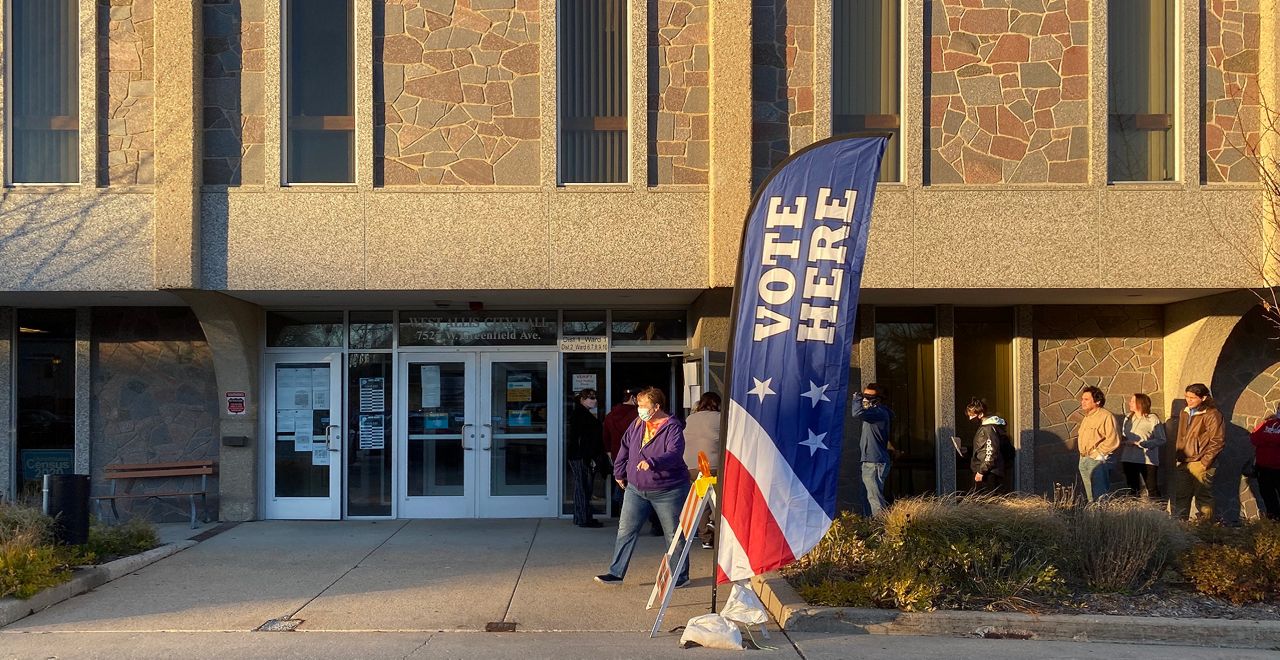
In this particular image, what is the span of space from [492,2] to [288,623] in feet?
22.9

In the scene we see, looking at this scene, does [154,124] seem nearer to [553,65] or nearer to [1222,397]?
[553,65]

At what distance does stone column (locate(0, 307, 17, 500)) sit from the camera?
12727 mm

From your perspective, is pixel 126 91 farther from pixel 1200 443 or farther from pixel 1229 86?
pixel 1200 443

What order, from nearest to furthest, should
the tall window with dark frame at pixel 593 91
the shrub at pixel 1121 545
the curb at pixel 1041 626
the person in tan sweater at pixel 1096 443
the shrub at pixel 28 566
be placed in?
the curb at pixel 1041 626
the shrub at pixel 28 566
the shrub at pixel 1121 545
the person in tan sweater at pixel 1096 443
the tall window with dark frame at pixel 593 91

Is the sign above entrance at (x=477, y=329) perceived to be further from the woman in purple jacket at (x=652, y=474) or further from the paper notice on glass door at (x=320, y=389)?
the woman in purple jacket at (x=652, y=474)

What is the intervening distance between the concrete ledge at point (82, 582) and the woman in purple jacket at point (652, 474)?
4431 mm

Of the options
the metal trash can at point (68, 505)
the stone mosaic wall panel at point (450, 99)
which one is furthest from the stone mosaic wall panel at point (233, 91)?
the metal trash can at point (68, 505)

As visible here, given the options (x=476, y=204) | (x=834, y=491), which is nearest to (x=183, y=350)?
(x=476, y=204)

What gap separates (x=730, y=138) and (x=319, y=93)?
4616 mm

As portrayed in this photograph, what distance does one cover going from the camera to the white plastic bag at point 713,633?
7.00 meters

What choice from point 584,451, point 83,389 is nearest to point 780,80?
point 584,451

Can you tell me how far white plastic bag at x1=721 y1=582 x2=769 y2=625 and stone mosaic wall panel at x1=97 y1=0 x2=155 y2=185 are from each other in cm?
788

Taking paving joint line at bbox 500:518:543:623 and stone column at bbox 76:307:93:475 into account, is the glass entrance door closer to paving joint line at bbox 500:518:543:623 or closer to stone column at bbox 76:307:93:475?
stone column at bbox 76:307:93:475

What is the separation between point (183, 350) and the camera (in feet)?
42.7
